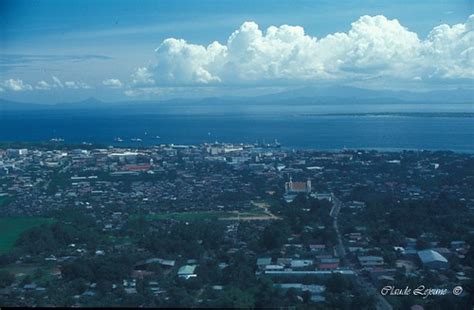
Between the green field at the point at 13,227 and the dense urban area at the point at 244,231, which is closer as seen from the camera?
the dense urban area at the point at 244,231

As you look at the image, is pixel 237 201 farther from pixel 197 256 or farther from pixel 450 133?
pixel 450 133

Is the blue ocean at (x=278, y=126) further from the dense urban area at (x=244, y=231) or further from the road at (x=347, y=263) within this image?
the road at (x=347, y=263)

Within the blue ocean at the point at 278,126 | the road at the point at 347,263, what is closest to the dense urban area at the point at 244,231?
the road at the point at 347,263

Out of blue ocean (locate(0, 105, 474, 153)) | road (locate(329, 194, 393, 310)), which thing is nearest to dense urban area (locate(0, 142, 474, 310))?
road (locate(329, 194, 393, 310))

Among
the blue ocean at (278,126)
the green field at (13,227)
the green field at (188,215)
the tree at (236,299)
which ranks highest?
the blue ocean at (278,126)

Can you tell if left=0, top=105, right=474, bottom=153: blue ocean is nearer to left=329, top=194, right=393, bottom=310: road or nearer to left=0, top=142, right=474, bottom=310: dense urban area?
left=0, top=142, right=474, bottom=310: dense urban area

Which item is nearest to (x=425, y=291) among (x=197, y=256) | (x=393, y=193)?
(x=197, y=256)
